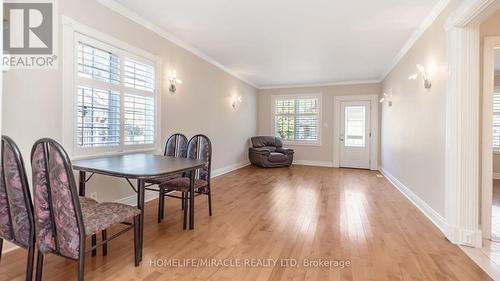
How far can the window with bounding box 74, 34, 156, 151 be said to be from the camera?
2.69m

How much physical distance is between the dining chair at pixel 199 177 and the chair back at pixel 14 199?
1316 millimetres

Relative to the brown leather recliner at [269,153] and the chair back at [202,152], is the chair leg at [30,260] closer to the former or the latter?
the chair back at [202,152]

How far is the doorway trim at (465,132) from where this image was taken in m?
2.31

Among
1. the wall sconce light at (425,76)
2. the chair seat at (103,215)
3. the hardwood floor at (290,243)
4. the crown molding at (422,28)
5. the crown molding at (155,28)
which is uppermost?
the crown molding at (155,28)

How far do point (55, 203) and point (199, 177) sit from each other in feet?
5.74

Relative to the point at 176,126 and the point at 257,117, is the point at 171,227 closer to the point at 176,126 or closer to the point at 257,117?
the point at 176,126

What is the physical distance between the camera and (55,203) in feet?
4.71

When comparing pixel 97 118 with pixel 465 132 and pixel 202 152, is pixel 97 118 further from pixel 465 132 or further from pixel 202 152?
pixel 465 132

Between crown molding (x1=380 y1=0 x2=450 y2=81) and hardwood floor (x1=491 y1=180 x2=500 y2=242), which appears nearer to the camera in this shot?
hardwood floor (x1=491 y1=180 x2=500 y2=242)

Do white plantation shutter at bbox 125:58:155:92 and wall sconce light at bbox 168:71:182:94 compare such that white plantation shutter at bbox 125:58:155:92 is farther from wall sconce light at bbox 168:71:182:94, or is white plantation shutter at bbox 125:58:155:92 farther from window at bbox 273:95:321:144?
window at bbox 273:95:321:144

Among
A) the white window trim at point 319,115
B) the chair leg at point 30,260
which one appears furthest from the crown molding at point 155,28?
the white window trim at point 319,115

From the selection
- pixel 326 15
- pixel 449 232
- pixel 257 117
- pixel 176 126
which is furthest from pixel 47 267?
pixel 257 117

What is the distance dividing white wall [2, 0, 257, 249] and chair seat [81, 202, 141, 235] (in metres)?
1.03
